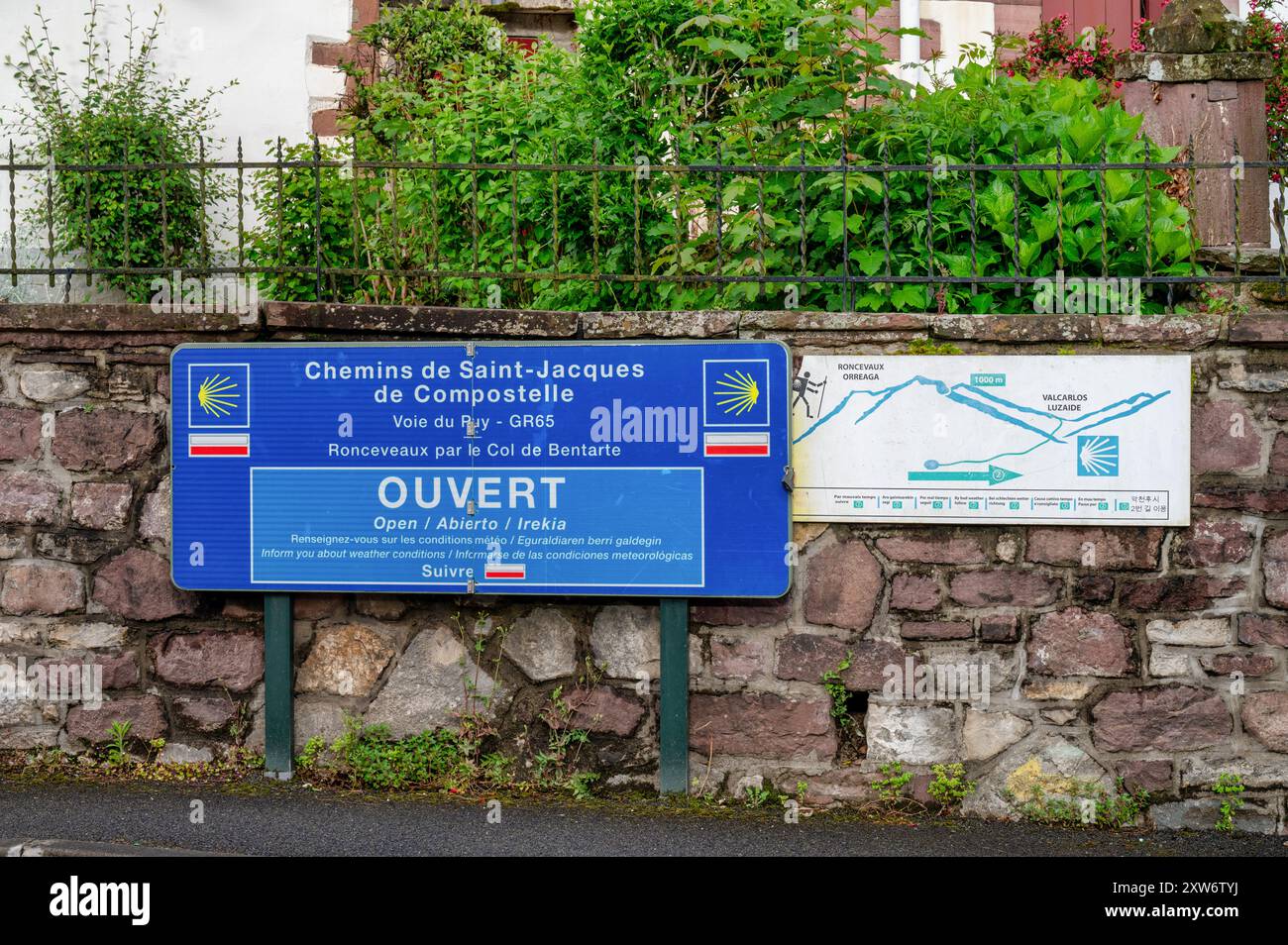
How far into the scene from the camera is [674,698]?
5.28 metres

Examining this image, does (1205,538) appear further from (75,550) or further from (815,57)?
(75,550)

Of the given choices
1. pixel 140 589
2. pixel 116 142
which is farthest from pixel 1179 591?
pixel 116 142

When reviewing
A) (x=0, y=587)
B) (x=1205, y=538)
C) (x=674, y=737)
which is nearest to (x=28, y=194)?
(x=0, y=587)

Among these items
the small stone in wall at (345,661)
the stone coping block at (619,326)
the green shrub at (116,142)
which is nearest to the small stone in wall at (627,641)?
the small stone in wall at (345,661)

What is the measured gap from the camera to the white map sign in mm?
5090

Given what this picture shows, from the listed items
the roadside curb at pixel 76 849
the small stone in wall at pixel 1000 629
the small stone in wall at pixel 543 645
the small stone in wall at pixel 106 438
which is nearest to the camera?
the roadside curb at pixel 76 849

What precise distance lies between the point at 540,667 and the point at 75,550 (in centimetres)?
204

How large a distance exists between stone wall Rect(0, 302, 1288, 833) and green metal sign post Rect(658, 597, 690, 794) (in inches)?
2.8

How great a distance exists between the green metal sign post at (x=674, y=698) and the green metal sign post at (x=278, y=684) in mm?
1543

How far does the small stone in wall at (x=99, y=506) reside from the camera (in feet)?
18.4

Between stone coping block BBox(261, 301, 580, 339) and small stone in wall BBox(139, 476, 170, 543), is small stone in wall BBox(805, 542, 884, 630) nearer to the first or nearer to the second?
stone coping block BBox(261, 301, 580, 339)

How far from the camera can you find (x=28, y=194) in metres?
8.60
